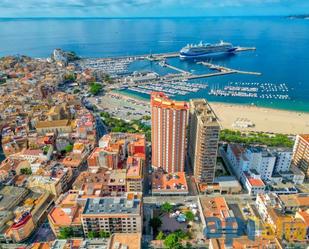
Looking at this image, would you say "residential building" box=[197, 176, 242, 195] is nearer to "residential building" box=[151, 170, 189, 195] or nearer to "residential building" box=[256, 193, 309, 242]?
"residential building" box=[151, 170, 189, 195]

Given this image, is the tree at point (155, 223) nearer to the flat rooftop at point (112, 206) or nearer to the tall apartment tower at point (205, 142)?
the flat rooftop at point (112, 206)

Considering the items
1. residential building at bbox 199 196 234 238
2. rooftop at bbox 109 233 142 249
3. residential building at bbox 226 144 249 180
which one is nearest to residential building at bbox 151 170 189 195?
residential building at bbox 199 196 234 238

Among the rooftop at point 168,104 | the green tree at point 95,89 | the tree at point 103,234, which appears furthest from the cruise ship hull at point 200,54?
the tree at point 103,234

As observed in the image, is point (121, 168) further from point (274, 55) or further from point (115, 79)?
point (274, 55)

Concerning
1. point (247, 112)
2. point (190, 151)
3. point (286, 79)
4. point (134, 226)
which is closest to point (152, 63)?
point (286, 79)

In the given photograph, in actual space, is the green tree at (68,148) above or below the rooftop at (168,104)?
below
